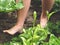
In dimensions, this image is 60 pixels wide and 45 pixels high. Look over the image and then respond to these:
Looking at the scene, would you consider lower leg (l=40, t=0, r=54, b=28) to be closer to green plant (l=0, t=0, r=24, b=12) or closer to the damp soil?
the damp soil

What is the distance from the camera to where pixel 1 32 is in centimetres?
241

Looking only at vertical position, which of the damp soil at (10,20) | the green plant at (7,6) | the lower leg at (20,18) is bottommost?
the damp soil at (10,20)

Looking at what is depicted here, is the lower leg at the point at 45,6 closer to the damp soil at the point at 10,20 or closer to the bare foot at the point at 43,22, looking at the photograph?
the bare foot at the point at 43,22

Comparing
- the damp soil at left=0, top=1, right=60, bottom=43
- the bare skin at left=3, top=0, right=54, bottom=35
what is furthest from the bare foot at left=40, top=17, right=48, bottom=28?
the damp soil at left=0, top=1, right=60, bottom=43

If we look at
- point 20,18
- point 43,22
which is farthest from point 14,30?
point 43,22

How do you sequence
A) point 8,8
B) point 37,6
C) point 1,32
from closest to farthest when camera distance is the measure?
point 8,8, point 1,32, point 37,6

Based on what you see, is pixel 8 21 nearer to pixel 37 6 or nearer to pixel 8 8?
pixel 37 6

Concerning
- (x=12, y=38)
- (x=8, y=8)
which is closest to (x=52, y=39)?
(x=8, y=8)

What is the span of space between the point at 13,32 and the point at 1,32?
0.63 ft

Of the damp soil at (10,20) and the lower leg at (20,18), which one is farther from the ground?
the lower leg at (20,18)

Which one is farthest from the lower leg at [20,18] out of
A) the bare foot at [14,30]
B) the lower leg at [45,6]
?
the lower leg at [45,6]

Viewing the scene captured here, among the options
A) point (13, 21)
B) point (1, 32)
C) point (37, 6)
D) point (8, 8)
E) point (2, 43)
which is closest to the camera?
point (8, 8)

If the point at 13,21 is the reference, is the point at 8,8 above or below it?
above

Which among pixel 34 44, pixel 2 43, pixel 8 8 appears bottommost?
pixel 2 43
